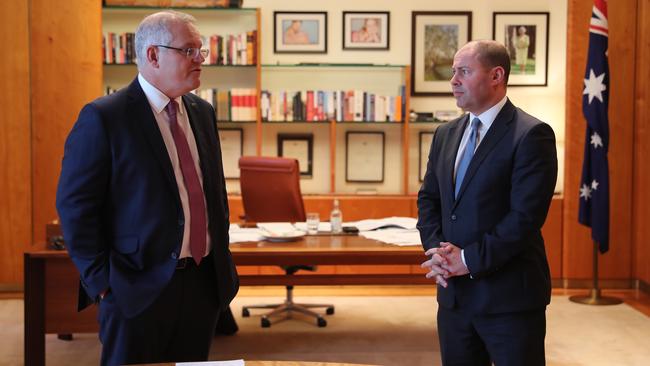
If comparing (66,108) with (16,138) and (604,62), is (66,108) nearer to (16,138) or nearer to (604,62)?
(16,138)

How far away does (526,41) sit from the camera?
743 centimetres

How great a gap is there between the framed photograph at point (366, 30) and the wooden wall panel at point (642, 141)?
7.11 feet

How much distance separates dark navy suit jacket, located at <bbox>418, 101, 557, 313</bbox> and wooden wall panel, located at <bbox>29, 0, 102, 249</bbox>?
Result: 14.8ft

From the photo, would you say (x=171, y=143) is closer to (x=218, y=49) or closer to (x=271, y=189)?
(x=271, y=189)

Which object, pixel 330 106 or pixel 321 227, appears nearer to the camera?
pixel 321 227

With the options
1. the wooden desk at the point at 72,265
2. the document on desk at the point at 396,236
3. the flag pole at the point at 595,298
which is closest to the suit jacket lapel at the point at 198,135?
the wooden desk at the point at 72,265

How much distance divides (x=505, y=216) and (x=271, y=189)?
10.9ft

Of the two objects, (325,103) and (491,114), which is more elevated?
(325,103)

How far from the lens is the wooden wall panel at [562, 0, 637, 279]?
6652 mm

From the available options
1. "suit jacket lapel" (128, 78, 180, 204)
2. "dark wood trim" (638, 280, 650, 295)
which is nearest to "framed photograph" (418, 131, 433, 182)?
"dark wood trim" (638, 280, 650, 295)

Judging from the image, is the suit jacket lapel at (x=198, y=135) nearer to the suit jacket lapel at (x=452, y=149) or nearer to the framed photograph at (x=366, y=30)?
the suit jacket lapel at (x=452, y=149)

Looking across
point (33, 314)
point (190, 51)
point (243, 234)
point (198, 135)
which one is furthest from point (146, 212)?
point (243, 234)

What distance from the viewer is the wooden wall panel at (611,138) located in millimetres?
6652

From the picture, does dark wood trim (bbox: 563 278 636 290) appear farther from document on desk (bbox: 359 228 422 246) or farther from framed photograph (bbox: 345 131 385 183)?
document on desk (bbox: 359 228 422 246)
